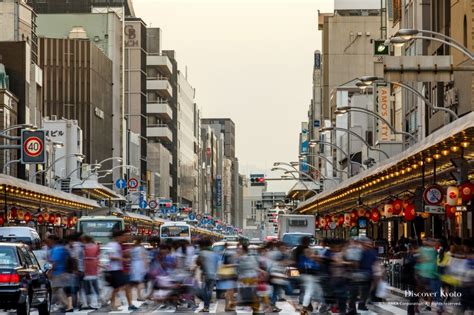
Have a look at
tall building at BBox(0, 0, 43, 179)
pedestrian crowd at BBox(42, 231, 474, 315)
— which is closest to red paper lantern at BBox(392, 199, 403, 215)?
pedestrian crowd at BBox(42, 231, 474, 315)

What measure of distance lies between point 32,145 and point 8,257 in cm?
4312

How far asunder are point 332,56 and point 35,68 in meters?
52.7

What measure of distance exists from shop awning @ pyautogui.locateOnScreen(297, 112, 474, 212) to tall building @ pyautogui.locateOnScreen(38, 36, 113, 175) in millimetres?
86232

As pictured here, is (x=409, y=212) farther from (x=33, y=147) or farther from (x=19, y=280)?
(x=19, y=280)

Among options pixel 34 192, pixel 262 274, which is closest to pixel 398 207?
pixel 34 192

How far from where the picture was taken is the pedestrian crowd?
77.7ft

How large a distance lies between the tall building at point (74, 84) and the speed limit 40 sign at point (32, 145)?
264ft

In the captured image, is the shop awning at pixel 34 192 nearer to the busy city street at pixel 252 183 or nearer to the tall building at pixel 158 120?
the busy city street at pixel 252 183

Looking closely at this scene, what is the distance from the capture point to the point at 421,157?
127 feet

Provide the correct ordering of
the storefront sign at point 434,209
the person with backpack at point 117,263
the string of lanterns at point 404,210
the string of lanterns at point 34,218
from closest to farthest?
the person with backpack at point 117,263 → the string of lanterns at point 404,210 → the storefront sign at point 434,209 → the string of lanterns at point 34,218

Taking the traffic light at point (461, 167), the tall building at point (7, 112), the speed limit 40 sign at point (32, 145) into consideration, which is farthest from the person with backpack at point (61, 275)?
the tall building at point (7, 112)

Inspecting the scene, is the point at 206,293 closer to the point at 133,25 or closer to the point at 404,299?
the point at 404,299

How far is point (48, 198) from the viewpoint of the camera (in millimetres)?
71312

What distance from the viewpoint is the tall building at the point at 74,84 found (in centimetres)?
14975
